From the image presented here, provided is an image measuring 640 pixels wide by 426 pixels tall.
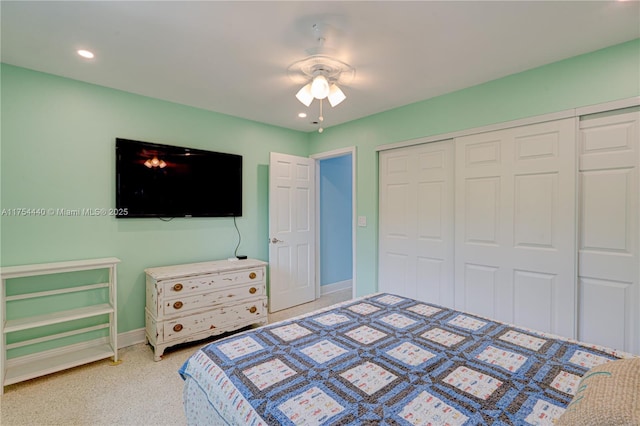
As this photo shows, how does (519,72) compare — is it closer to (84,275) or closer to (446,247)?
(446,247)

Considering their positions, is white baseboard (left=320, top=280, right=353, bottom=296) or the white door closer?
the white door

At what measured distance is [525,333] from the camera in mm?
1623

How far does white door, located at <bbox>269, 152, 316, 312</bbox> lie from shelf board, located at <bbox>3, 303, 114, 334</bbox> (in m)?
1.75

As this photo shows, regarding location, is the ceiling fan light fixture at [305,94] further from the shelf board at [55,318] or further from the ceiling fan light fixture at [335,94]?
the shelf board at [55,318]

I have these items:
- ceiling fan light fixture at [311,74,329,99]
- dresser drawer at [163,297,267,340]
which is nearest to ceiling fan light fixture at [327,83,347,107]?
ceiling fan light fixture at [311,74,329,99]

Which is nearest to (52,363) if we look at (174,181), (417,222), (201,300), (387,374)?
(201,300)

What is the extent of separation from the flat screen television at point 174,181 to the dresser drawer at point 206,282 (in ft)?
2.41

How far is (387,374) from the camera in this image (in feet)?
4.04

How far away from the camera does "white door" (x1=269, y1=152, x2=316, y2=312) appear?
3.81 meters

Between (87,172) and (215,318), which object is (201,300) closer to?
(215,318)

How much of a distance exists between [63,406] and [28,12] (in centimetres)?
248

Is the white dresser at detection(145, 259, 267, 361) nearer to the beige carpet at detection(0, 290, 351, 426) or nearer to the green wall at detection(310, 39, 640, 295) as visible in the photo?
the beige carpet at detection(0, 290, 351, 426)

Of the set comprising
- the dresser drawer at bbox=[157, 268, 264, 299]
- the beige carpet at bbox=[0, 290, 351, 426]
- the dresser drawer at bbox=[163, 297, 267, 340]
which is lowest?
the beige carpet at bbox=[0, 290, 351, 426]

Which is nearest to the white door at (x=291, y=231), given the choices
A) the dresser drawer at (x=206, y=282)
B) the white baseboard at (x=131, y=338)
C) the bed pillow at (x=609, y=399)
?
the dresser drawer at (x=206, y=282)
